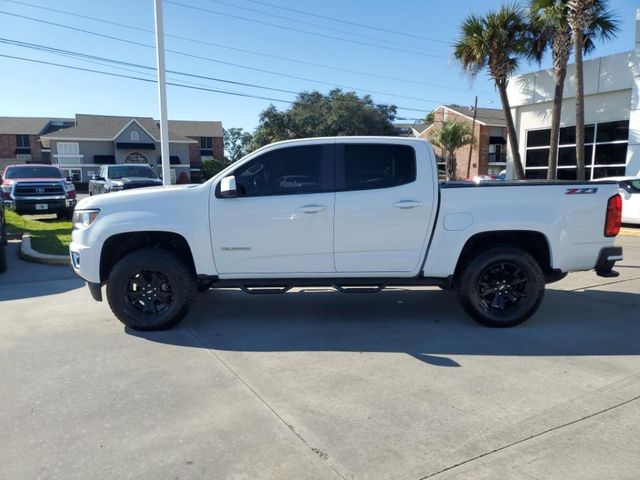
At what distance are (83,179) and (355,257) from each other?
53.5 metres

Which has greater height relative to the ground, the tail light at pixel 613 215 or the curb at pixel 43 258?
the tail light at pixel 613 215

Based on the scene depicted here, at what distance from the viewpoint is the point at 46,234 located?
12.3 meters

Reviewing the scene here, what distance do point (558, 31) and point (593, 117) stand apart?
3457 mm

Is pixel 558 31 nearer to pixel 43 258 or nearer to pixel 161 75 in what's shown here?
pixel 161 75

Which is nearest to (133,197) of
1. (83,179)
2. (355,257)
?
(355,257)

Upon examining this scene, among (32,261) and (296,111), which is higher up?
(296,111)

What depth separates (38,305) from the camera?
6.37 meters

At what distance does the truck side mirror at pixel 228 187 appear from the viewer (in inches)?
191

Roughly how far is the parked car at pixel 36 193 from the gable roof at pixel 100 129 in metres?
38.0

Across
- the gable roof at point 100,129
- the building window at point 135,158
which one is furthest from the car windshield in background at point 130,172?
the building window at point 135,158

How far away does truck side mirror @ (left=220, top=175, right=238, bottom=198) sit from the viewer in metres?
4.84

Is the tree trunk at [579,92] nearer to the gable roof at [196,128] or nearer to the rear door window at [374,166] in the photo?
the rear door window at [374,166]

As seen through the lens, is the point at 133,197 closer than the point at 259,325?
Yes

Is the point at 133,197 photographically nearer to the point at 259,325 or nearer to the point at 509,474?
the point at 259,325
